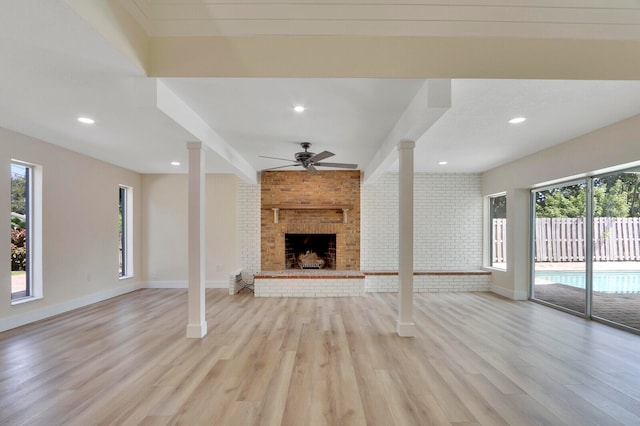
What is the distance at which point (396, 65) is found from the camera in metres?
2.60

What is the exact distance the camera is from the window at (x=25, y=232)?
4.29 metres

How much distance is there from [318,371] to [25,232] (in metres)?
4.66

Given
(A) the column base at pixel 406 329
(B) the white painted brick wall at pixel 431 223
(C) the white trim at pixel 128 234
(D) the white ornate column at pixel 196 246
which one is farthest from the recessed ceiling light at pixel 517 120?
(C) the white trim at pixel 128 234

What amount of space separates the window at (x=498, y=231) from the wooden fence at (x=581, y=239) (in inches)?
1.4

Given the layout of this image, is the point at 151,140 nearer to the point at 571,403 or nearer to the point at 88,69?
the point at 88,69

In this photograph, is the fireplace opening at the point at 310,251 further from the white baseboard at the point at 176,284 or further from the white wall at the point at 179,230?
the white baseboard at the point at 176,284

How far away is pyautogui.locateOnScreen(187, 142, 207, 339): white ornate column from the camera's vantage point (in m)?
3.75

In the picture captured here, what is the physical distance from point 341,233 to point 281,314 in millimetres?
2857

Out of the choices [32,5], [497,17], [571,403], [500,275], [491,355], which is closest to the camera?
[32,5]

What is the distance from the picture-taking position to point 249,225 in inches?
281

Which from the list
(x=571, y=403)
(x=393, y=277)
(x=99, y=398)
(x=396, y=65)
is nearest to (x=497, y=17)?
(x=396, y=65)

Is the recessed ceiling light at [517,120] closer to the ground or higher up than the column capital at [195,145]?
higher up

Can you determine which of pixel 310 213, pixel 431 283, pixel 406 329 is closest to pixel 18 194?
pixel 310 213

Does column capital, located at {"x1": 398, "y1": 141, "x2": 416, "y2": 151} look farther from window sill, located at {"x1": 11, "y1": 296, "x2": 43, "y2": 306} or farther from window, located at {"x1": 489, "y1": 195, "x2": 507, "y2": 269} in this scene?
window sill, located at {"x1": 11, "y1": 296, "x2": 43, "y2": 306}
